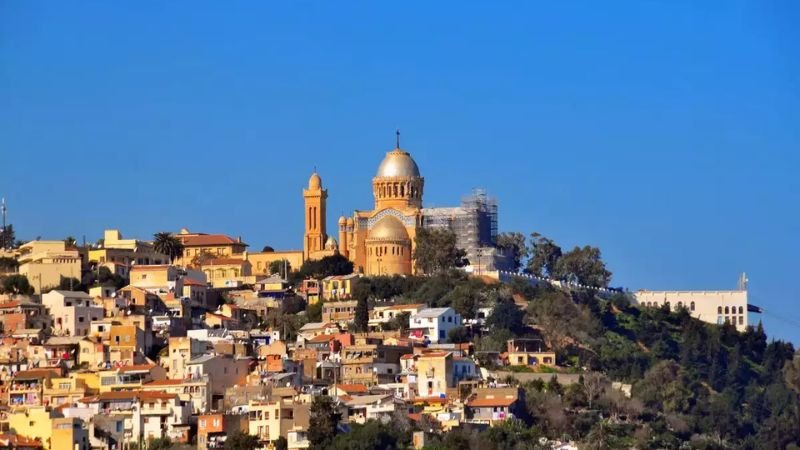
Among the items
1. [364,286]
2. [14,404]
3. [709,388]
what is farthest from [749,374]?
[14,404]

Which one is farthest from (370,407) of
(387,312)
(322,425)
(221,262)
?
(221,262)

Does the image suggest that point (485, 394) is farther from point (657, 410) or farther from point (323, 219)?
point (323, 219)

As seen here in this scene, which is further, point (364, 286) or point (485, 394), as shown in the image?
point (364, 286)

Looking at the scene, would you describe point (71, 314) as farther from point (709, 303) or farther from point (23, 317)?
point (709, 303)

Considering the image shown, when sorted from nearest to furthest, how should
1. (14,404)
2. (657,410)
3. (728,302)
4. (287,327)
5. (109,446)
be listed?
(109,446)
(14,404)
(657,410)
(287,327)
(728,302)

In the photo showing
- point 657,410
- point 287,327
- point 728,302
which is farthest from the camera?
point 728,302

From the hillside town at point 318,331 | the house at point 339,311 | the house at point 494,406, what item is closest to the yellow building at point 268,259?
the hillside town at point 318,331

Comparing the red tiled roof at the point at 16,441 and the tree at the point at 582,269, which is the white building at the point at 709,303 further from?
the red tiled roof at the point at 16,441
